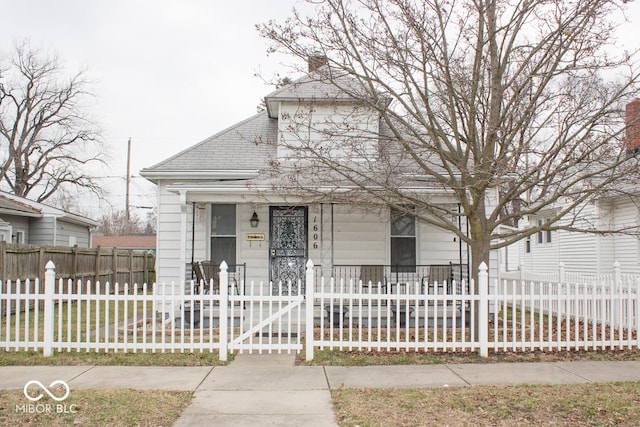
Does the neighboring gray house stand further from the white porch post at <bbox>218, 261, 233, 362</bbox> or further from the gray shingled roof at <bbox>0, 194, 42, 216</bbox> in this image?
the white porch post at <bbox>218, 261, 233, 362</bbox>

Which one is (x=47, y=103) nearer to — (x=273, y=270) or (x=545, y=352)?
(x=273, y=270)

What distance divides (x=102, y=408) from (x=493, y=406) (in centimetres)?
398

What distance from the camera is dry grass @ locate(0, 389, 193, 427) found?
5.04 m

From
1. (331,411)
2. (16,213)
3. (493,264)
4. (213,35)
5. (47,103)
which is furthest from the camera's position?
(47,103)

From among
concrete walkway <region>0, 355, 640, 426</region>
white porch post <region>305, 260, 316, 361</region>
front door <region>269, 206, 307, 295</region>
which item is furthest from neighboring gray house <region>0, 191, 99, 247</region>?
white porch post <region>305, 260, 316, 361</region>

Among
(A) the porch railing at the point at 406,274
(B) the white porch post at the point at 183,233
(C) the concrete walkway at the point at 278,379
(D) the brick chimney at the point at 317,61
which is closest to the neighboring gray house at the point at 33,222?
(B) the white porch post at the point at 183,233

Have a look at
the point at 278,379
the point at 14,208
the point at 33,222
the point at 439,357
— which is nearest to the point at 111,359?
the point at 278,379

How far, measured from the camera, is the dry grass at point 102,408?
5043mm

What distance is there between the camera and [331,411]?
5469mm

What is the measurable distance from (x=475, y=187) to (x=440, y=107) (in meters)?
1.99

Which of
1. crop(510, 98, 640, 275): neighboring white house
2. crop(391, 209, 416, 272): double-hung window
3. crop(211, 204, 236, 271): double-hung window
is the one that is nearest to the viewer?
crop(211, 204, 236, 271): double-hung window

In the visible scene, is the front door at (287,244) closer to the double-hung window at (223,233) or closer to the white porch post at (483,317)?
the double-hung window at (223,233)

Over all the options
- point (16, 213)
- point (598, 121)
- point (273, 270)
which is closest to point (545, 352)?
point (598, 121)

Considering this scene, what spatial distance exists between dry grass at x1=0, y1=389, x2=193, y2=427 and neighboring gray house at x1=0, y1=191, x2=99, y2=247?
49.0 ft
